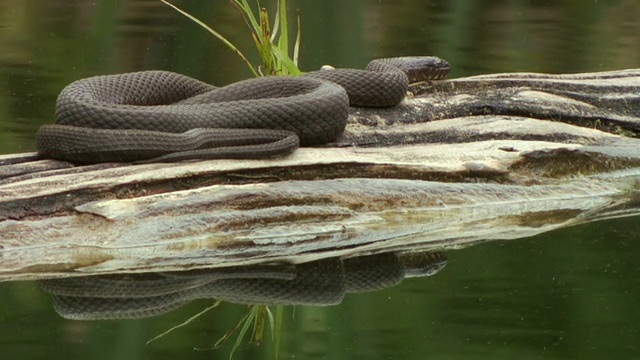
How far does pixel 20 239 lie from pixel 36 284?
0.37 m

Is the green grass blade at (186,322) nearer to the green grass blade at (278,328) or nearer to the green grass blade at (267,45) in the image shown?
the green grass blade at (278,328)

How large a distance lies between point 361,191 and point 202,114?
953 millimetres

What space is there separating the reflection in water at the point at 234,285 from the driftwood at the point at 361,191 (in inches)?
5.1

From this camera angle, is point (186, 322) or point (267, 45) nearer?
point (186, 322)

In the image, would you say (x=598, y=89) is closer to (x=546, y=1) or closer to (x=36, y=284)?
(x=36, y=284)

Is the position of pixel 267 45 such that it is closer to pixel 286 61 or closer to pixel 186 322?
pixel 286 61

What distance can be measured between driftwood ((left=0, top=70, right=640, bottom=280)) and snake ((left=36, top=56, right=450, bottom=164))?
9cm

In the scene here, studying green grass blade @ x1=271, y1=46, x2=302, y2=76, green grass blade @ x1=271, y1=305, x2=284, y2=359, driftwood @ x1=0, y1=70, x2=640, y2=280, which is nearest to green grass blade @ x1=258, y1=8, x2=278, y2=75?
green grass blade @ x1=271, y1=46, x2=302, y2=76

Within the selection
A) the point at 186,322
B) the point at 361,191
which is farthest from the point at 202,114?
the point at 186,322

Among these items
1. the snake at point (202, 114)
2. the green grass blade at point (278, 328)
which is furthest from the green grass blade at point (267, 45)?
the green grass blade at point (278, 328)

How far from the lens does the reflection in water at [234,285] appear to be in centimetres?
556

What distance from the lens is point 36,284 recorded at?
582cm

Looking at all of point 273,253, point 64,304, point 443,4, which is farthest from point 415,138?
point 443,4

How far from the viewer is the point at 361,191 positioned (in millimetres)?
6738
